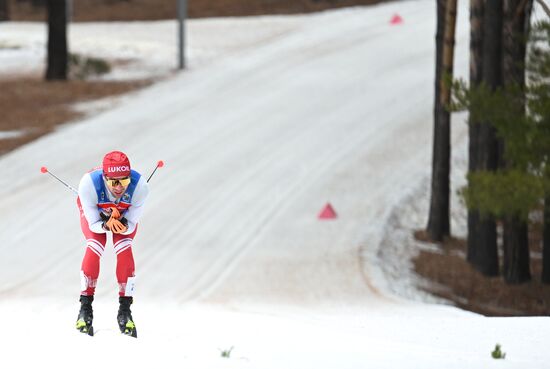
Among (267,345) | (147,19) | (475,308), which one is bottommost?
(475,308)

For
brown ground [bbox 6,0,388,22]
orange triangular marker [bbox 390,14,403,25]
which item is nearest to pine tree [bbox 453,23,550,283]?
orange triangular marker [bbox 390,14,403,25]

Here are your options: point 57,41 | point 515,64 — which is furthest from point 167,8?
point 515,64

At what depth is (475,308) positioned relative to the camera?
19500 mm

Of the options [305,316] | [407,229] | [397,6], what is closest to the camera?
[305,316]

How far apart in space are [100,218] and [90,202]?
0.16m

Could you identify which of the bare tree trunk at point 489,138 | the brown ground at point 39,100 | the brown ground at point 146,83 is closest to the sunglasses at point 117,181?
the bare tree trunk at point 489,138

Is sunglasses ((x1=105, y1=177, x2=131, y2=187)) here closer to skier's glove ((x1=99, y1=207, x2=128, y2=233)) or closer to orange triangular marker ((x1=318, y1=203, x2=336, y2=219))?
skier's glove ((x1=99, y1=207, x2=128, y2=233))

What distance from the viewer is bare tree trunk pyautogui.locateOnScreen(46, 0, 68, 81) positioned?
109ft

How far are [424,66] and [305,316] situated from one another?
19.4 metres

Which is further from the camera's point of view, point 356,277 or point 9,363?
point 356,277

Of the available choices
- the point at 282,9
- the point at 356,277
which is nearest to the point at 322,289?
the point at 356,277

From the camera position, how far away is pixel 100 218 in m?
9.94

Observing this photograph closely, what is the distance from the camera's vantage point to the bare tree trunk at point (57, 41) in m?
33.1

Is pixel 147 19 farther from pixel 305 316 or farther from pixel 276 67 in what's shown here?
pixel 305 316
